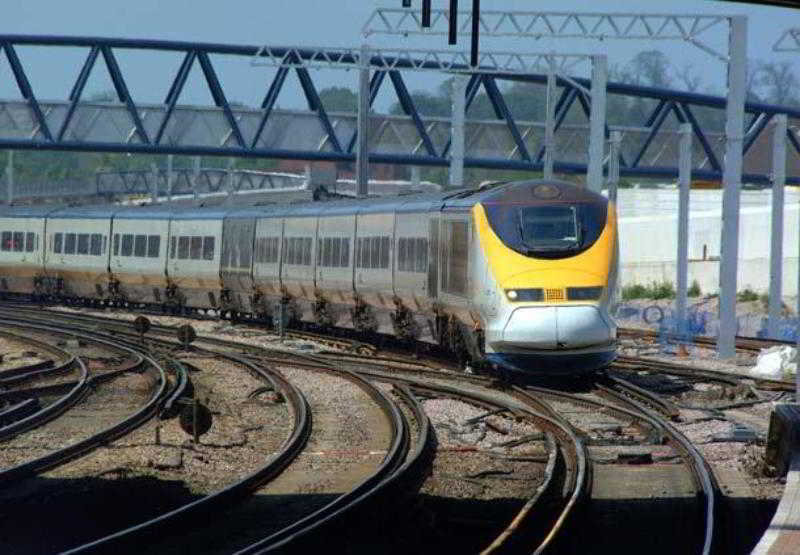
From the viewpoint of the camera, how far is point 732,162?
3212 centimetres

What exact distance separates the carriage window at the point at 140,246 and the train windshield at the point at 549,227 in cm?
2493

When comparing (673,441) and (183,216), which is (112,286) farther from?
(673,441)

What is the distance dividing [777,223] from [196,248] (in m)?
14.5

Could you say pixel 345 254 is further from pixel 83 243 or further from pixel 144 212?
pixel 83 243

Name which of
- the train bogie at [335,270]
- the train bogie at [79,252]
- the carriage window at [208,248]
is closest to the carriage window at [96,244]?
the train bogie at [79,252]

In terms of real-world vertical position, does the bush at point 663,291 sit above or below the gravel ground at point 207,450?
above

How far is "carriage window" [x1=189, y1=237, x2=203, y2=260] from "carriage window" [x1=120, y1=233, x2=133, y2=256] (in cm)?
374

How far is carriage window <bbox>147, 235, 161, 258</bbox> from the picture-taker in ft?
149

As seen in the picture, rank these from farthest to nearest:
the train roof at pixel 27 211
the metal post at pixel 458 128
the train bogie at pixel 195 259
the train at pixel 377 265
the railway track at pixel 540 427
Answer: the train roof at pixel 27 211 → the train bogie at pixel 195 259 → the metal post at pixel 458 128 → the train at pixel 377 265 → the railway track at pixel 540 427

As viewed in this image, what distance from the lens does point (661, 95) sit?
202 ft

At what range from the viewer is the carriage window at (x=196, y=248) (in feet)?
141

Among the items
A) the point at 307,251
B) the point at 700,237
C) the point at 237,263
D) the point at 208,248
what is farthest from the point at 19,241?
the point at 700,237

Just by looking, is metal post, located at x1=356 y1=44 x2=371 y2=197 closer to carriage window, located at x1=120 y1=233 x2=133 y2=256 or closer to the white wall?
carriage window, located at x1=120 y1=233 x2=133 y2=256

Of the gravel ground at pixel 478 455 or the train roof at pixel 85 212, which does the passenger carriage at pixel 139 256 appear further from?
the gravel ground at pixel 478 455
